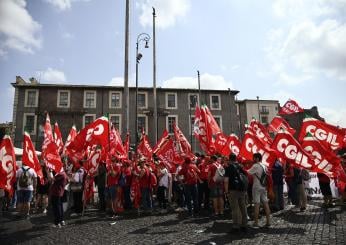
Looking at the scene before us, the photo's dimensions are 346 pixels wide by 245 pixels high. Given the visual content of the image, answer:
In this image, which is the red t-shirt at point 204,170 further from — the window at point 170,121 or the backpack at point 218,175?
the window at point 170,121

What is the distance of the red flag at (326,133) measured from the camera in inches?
358

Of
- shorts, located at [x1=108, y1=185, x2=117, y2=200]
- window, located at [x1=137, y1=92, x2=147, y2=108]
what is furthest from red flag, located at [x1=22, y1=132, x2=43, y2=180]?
window, located at [x1=137, y1=92, x2=147, y2=108]

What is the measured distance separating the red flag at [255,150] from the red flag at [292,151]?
540mm

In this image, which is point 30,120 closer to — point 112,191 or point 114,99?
point 114,99

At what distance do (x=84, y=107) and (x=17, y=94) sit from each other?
7.94 m

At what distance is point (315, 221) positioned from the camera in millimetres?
8344

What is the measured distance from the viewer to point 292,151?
27.9 ft

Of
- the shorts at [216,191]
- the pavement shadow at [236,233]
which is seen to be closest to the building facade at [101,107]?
the shorts at [216,191]

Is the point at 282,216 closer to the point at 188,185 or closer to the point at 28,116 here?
the point at 188,185

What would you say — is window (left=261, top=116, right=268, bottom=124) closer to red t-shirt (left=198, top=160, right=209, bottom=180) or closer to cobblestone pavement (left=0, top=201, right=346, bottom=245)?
cobblestone pavement (left=0, top=201, right=346, bottom=245)

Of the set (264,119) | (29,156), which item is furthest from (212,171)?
(264,119)

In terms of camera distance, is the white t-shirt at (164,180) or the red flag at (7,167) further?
the white t-shirt at (164,180)

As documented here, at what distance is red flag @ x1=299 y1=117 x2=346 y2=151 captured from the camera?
29.8ft

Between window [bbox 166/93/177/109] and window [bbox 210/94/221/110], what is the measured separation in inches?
195
